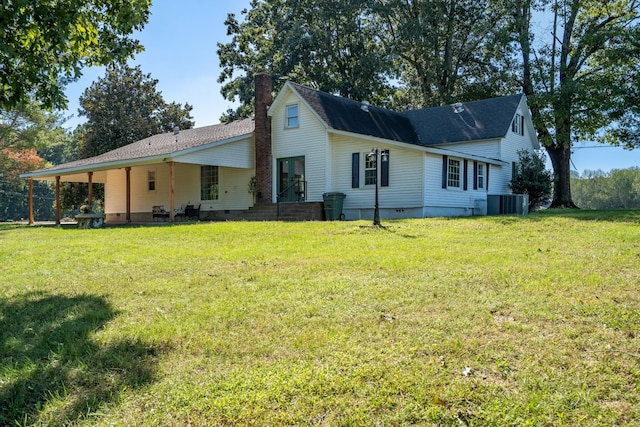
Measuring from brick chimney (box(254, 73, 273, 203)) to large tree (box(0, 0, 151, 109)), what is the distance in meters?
12.1

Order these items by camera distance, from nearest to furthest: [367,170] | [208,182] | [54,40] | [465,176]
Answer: [54,40], [367,170], [465,176], [208,182]

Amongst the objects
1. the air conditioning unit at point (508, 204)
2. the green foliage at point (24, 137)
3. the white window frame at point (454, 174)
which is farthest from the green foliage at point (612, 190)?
the green foliage at point (24, 137)

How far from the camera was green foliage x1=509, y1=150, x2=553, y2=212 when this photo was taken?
20891 mm

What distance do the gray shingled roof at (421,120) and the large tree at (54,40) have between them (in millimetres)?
11464

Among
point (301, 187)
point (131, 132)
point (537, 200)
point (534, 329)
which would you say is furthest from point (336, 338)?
point (131, 132)

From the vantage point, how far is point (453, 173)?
18.4 metres

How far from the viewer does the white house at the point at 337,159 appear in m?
17.6

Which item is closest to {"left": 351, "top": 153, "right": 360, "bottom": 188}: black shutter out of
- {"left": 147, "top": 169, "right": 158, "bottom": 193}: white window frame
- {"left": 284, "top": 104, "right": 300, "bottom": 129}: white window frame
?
{"left": 284, "top": 104, "right": 300, "bottom": 129}: white window frame

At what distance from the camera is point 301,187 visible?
20.0 m

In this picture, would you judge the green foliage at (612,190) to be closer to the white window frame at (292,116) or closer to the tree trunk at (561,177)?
the tree trunk at (561,177)

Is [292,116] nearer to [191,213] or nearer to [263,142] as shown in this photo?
[263,142]

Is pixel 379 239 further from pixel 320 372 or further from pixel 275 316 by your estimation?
pixel 320 372

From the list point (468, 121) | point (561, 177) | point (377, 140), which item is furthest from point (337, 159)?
point (561, 177)

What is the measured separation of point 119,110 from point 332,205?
861 inches
